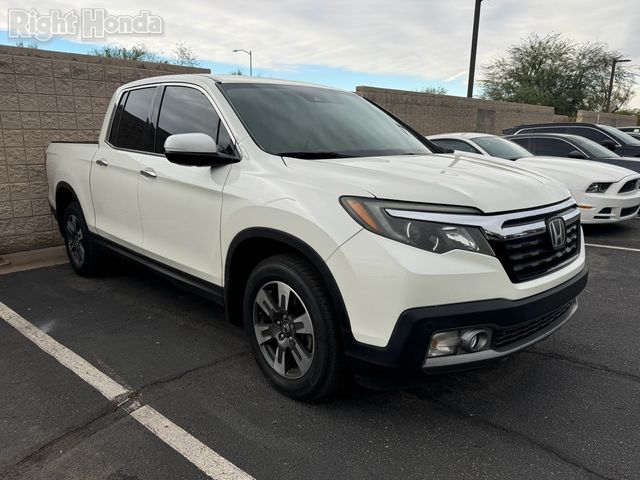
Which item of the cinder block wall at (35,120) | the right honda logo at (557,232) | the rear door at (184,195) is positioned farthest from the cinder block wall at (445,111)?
the right honda logo at (557,232)

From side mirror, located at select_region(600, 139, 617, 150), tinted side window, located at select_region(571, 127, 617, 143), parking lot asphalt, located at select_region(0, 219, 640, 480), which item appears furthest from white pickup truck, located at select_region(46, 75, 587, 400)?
tinted side window, located at select_region(571, 127, 617, 143)

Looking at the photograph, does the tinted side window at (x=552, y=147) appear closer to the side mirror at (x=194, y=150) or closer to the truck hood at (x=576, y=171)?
the truck hood at (x=576, y=171)

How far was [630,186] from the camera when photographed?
24.8ft

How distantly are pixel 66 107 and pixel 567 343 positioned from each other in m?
6.34

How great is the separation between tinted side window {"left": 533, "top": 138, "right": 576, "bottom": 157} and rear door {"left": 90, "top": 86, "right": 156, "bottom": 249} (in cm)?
790

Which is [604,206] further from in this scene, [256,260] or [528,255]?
[256,260]

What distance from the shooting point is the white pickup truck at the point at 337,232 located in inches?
91.1

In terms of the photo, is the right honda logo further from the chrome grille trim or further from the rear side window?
the rear side window

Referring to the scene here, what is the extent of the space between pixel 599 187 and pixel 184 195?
6.33 meters

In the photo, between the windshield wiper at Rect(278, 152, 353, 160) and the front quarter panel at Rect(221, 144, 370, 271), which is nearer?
the front quarter panel at Rect(221, 144, 370, 271)

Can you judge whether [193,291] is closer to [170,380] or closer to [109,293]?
[170,380]

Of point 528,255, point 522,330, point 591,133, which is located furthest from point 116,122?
point 591,133

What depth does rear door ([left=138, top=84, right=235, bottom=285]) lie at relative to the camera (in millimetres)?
3236

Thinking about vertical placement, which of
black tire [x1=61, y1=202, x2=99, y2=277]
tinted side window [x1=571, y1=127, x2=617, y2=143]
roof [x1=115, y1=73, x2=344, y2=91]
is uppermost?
roof [x1=115, y1=73, x2=344, y2=91]
